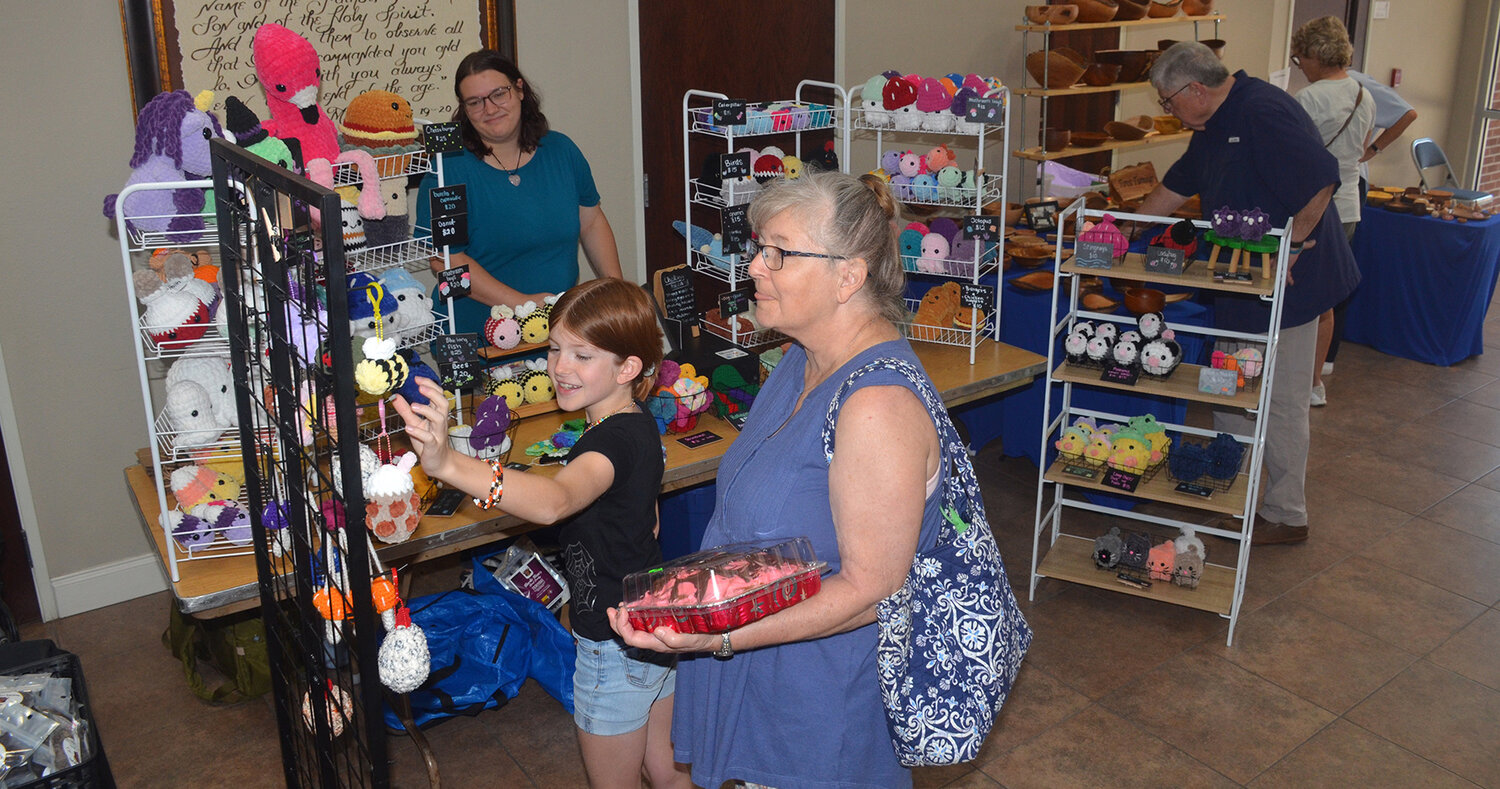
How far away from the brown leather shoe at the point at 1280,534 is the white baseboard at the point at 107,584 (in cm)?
385

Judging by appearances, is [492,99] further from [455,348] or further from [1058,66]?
[1058,66]

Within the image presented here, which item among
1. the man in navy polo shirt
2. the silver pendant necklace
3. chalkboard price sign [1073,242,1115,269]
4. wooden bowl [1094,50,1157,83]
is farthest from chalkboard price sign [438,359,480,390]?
wooden bowl [1094,50,1157,83]

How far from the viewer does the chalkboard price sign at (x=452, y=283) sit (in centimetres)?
278

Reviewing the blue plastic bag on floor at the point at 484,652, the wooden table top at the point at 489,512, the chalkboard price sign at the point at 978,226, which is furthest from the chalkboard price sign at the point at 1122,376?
the blue plastic bag on floor at the point at 484,652

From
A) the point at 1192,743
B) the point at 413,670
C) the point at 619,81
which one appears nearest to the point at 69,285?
the point at 619,81

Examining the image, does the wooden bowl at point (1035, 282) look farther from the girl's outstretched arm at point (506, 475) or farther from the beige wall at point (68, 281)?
the beige wall at point (68, 281)

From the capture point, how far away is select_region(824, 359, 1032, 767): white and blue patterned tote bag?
166 centimetres

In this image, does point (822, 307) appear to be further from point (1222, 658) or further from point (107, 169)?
point (107, 169)

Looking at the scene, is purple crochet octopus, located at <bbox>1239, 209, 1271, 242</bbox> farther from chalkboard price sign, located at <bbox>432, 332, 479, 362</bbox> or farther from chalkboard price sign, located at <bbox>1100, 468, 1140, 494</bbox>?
chalkboard price sign, located at <bbox>432, 332, 479, 362</bbox>

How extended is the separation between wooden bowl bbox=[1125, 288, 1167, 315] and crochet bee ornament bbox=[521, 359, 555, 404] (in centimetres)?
205

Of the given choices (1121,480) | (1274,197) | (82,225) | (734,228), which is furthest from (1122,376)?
(82,225)

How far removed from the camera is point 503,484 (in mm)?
1649

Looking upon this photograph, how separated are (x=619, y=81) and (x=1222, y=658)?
3.00 m

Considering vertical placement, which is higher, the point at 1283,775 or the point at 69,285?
the point at 69,285
